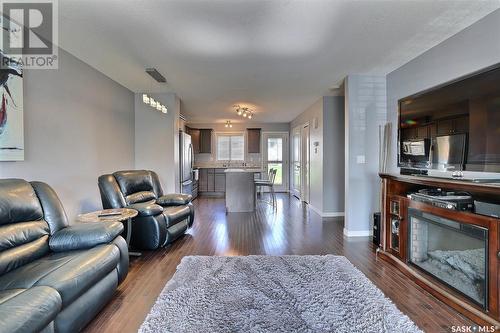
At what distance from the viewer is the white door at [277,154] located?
8742 mm

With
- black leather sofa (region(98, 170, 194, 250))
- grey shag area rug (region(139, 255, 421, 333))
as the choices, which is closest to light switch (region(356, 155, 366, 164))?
grey shag area rug (region(139, 255, 421, 333))

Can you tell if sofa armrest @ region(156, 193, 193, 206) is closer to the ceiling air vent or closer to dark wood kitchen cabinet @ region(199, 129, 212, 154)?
the ceiling air vent

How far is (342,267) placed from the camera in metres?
2.72

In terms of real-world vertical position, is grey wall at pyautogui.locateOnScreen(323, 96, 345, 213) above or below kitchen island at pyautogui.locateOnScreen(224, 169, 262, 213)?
above

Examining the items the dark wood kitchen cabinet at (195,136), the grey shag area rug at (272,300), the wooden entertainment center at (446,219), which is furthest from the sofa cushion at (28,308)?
the dark wood kitchen cabinet at (195,136)

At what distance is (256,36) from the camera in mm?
2641

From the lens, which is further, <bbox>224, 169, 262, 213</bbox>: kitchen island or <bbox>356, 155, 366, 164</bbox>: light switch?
<bbox>224, 169, 262, 213</bbox>: kitchen island

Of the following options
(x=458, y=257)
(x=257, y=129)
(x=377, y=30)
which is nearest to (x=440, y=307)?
(x=458, y=257)

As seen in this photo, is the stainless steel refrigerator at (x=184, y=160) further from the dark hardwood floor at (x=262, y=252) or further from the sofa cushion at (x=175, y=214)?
the sofa cushion at (x=175, y=214)

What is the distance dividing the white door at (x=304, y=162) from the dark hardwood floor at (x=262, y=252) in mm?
1091

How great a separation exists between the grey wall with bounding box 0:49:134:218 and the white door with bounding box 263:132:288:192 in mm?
5038

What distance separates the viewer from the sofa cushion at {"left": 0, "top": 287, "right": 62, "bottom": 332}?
1164 mm

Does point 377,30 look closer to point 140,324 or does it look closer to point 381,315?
point 381,315

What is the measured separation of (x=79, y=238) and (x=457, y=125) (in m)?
3.39
